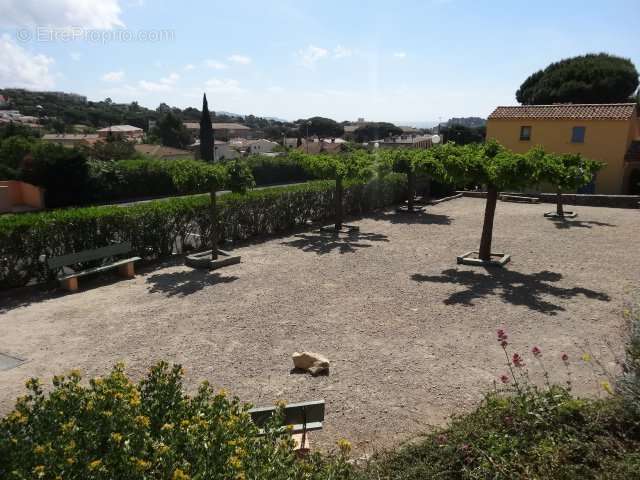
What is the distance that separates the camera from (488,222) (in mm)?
11930

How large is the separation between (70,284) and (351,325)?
236 inches

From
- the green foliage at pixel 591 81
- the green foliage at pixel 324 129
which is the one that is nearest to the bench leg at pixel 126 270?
the green foliage at pixel 591 81

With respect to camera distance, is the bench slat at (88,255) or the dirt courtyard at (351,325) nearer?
the dirt courtyard at (351,325)

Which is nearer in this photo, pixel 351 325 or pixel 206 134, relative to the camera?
pixel 351 325

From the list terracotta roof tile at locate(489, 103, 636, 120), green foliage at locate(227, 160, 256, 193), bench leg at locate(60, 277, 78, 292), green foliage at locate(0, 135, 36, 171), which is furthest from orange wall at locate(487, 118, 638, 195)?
green foliage at locate(0, 135, 36, 171)

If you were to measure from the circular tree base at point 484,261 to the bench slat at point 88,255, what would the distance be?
823 cm

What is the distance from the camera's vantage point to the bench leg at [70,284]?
984 centimetres

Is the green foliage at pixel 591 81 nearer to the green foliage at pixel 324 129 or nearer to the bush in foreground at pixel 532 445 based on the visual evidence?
the bush in foreground at pixel 532 445

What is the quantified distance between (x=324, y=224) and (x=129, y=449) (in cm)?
1498

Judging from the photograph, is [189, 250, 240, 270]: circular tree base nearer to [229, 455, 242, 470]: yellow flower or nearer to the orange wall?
[229, 455, 242, 470]: yellow flower

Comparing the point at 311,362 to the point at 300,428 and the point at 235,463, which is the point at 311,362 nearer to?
the point at 300,428

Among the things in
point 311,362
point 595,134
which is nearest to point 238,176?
point 311,362

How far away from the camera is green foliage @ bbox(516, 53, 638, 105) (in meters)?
46.2

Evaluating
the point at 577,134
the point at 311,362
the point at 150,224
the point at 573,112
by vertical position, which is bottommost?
the point at 311,362
